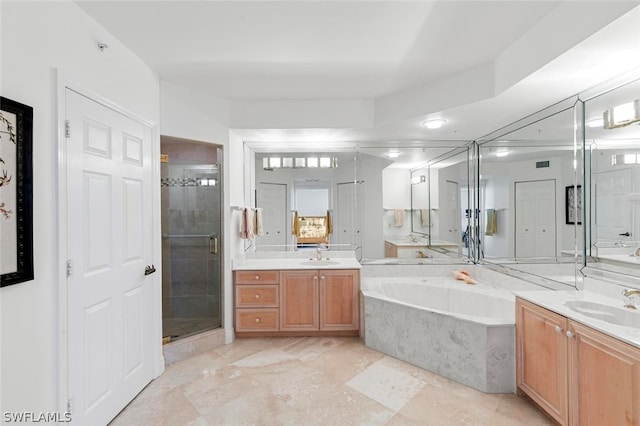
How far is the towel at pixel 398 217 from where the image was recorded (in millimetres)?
3602

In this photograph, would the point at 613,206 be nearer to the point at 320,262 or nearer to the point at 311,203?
the point at 320,262

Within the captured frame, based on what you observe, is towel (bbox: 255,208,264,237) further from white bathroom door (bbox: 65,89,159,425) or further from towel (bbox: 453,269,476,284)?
towel (bbox: 453,269,476,284)

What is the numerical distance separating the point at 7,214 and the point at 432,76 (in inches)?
113

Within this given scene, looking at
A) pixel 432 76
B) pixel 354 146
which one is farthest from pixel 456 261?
pixel 432 76

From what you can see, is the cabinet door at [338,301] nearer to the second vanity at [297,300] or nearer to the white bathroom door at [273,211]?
the second vanity at [297,300]

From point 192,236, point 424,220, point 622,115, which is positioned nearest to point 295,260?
point 192,236

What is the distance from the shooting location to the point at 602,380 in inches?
55.6

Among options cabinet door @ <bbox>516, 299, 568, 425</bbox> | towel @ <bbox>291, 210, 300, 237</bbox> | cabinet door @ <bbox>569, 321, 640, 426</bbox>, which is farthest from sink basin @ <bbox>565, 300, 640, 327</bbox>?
towel @ <bbox>291, 210, 300, 237</bbox>

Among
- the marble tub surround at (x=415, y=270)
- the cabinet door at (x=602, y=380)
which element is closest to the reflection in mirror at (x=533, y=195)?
the marble tub surround at (x=415, y=270)

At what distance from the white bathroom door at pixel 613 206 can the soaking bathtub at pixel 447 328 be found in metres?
0.92

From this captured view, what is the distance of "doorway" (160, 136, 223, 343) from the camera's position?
294cm

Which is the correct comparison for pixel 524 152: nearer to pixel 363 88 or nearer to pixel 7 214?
pixel 363 88

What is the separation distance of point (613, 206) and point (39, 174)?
3.51 meters

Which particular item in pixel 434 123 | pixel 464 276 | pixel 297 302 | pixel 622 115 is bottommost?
pixel 297 302
